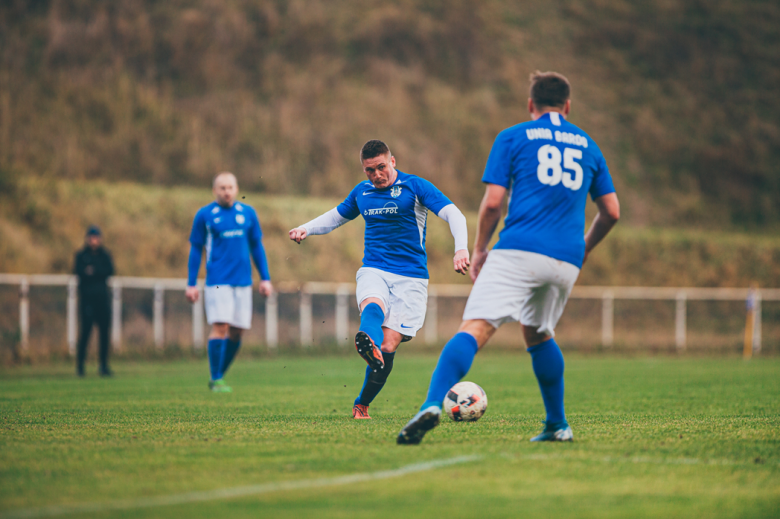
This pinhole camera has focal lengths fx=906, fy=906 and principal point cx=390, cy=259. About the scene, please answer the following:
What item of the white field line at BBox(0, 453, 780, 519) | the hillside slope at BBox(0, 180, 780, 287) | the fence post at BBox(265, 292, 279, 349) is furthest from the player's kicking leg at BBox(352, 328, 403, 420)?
the hillside slope at BBox(0, 180, 780, 287)

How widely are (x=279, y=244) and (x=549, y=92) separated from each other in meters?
26.1

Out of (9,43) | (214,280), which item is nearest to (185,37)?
(9,43)

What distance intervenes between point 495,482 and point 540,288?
1515 mm

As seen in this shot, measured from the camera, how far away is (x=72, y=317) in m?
20.9

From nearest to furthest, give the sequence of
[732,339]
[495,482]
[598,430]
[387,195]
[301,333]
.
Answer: [495,482]
[598,430]
[387,195]
[301,333]
[732,339]

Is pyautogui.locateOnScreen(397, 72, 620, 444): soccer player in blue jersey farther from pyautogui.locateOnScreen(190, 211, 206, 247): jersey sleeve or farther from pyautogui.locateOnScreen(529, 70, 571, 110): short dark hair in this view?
pyautogui.locateOnScreen(190, 211, 206, 247): jersey sleeve

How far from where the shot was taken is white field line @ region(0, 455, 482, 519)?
12.2 ft

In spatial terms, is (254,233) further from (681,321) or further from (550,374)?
(681,321)

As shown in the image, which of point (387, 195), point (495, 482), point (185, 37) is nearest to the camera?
point (495, 482)

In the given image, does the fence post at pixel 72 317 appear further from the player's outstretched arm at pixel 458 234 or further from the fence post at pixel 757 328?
the fence post at pixel 757 328

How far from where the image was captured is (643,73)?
51938mm

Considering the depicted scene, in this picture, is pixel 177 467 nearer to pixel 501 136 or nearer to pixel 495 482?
pixel 495 482

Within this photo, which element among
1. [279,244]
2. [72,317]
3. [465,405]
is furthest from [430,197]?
[279,244]

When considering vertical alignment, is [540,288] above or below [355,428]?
above
